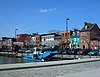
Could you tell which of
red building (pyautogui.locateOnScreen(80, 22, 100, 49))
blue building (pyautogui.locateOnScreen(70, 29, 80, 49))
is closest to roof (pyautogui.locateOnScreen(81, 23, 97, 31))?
red building (pyautogui.locateOnScreen(80, 22, 100, 49))

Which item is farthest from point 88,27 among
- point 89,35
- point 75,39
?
point 75,39

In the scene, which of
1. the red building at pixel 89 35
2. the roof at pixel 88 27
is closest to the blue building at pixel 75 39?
the red building at pixel 89 35

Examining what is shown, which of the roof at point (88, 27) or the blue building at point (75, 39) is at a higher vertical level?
the roof at point (88, 27)

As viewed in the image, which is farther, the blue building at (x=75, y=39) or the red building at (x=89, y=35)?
the blue building at (x=75, y=39)

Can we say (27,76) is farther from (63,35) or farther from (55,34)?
(55,34)

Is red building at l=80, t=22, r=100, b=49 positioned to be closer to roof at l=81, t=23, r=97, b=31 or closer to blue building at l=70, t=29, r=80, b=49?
roof at l=81, t=23, r=97, b=31

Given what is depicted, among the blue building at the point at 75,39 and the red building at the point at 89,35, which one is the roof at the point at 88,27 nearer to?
the red building at the point at 89,35

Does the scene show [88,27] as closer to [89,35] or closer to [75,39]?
[89,35]

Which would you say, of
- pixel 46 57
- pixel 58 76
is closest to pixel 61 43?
pixel 46 57

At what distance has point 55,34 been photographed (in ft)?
477

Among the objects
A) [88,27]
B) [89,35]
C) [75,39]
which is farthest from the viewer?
[75,39]

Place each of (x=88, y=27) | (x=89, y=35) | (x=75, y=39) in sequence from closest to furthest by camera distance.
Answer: (x=89, y=35), (x=88, y=27), (x=75, y=39)

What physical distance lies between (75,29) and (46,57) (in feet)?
255

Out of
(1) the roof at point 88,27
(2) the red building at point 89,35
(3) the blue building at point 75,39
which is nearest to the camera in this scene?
(2) the red building at point 89,35
